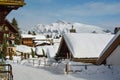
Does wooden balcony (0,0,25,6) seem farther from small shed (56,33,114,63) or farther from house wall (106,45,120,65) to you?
small shed (56,33,114,63)

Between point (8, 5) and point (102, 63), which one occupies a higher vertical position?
point (8, 5)

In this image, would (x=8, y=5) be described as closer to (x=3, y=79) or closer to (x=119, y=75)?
(x=3, y=79)

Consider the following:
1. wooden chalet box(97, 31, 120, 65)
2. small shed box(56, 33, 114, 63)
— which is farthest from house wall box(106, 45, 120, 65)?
small shed box(56, 33, 114, 63)

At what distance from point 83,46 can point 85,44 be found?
0.42 m

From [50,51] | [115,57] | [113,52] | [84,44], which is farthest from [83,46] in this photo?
[50,51]

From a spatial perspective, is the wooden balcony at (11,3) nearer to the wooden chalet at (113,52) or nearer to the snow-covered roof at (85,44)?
the wooden chalet at (113,52)

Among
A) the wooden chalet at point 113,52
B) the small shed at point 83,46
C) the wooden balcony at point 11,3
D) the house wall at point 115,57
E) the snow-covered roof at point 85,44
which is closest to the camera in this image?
the wooden balcony at point 11,3

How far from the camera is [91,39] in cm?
3812

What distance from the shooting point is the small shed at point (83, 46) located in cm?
3544

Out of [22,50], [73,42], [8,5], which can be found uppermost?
[8,5]

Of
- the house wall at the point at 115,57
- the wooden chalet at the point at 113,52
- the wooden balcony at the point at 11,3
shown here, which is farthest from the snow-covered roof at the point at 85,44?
the wooden balcony at the point at 11,3

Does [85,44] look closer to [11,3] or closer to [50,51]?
[50,51]

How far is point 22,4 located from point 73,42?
21.7m

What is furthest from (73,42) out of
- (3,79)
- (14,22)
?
(14,22)
